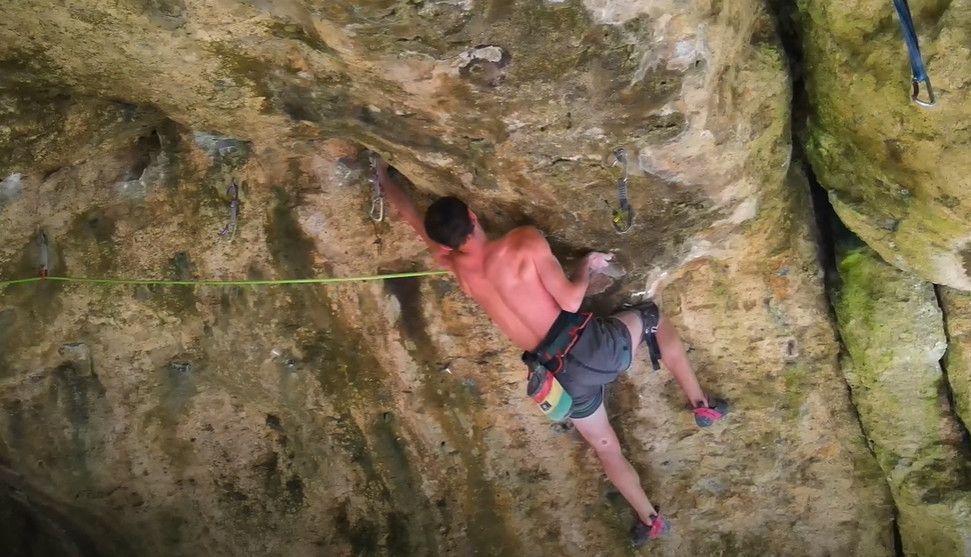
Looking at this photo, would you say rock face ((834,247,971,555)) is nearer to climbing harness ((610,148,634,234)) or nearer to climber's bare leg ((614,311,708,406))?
climber's bare leg ((614,311,708,406))

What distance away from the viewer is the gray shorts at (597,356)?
3.19 metres

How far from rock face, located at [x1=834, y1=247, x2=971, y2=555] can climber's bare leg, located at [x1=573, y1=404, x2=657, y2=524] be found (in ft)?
3.61

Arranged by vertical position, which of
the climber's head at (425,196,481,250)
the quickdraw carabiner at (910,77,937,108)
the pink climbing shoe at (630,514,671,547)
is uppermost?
the quickdraw carabiner at (910,77,937,108)

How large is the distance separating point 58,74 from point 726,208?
96.2 inches

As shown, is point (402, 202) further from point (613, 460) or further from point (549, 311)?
point (613, 460)

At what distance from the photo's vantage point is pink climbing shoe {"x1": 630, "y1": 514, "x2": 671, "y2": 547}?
3.83m

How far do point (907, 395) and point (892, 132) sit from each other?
1.44m

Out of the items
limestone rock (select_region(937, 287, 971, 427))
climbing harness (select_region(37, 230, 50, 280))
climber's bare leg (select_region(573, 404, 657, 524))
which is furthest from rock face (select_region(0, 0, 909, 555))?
limestone rock (select_region(937, 287, 971, 427))

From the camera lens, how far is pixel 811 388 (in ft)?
11.6

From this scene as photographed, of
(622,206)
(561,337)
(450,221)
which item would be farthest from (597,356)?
(450,221)

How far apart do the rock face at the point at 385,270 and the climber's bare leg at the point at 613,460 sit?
0.15m

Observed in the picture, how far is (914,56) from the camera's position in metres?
2.19

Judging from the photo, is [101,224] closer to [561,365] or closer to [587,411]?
[561,365]

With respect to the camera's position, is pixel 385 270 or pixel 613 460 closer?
pixel 385 270
